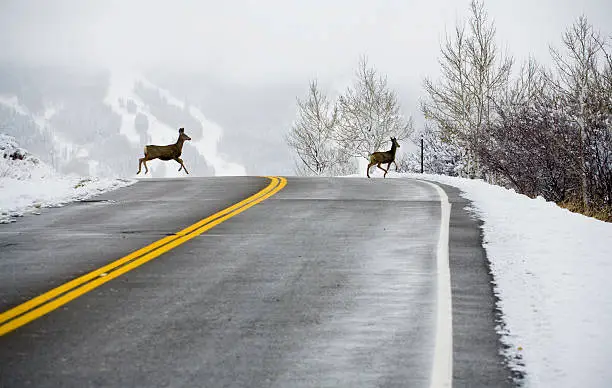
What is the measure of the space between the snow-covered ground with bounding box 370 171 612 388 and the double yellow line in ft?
11.2

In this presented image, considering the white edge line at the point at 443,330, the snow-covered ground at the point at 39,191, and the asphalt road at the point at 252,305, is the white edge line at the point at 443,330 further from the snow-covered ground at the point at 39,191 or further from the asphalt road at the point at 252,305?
the snow-covered ground at the point at 39,191

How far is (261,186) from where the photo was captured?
18.1m

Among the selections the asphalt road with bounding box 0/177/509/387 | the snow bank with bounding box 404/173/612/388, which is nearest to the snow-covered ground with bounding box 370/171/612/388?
the snow bank with bounding box 404/173/612/388

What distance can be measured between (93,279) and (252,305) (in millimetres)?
1891

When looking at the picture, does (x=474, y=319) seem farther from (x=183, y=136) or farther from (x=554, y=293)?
(x=183, y=136)

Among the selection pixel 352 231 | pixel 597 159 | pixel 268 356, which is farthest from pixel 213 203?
pixel 597 159

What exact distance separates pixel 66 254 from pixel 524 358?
5653 millimetres

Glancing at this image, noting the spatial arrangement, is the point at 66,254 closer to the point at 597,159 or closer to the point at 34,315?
the point at 34,315

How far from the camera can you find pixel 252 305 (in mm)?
6176

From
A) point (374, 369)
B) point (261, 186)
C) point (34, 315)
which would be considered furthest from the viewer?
point (261, 186)

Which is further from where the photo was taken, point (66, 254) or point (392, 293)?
point (66, 254)

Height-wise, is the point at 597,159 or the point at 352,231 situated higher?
the point at 597,159

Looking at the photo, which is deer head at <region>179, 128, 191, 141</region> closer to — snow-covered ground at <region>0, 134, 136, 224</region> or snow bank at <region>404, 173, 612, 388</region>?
snow-covered ground at <region>0, 134, 136, 224</region>

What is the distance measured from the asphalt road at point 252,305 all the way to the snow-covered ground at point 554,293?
0.21m
